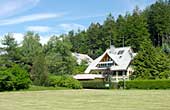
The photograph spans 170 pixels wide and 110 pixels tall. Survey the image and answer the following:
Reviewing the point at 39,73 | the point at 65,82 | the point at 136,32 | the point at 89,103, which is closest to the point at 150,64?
the point at 65,82

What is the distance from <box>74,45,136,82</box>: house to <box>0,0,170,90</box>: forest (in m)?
3.84

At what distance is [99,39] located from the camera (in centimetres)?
12888

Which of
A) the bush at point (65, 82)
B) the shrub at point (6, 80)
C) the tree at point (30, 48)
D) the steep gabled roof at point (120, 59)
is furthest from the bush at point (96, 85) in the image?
the shrub at point (6, 80)

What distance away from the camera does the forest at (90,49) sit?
68.0m

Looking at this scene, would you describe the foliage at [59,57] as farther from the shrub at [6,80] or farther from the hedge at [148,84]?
the shrub at [6,80]

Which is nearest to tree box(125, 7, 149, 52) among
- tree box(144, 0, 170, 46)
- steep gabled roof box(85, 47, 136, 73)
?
tree box(144, 0, 170, 46)

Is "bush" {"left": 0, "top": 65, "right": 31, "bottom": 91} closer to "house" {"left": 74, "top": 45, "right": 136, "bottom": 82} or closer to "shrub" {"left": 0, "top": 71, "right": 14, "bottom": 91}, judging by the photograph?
"shrub" {"left": 0, "top": 71, "right": 14, "bottom": 91}

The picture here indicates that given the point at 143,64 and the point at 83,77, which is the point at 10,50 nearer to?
the point at 83,77

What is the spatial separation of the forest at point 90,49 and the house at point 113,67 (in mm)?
3842

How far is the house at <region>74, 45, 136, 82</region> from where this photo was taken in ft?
288

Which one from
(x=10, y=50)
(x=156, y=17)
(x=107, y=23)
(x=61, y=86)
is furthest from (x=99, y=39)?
(x=61, y=86)

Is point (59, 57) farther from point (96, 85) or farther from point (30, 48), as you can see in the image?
point (96, 85)

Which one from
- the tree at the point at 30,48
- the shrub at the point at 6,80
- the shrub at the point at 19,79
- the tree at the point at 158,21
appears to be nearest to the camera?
the shrub at the point at 6,80

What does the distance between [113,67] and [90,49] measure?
41.6 metres
